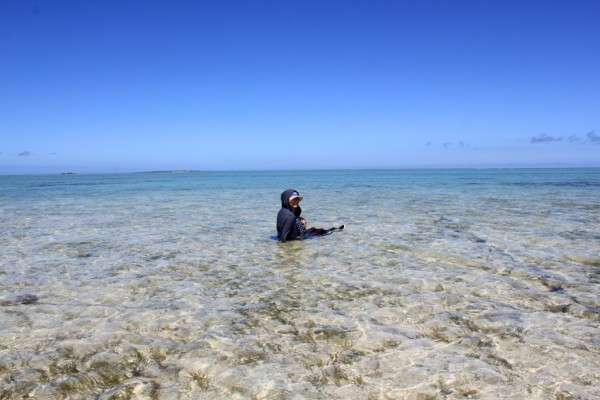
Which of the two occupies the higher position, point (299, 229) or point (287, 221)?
point (287, 221)

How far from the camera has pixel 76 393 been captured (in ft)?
14.0

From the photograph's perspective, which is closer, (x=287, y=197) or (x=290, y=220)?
(x=287, y=197)

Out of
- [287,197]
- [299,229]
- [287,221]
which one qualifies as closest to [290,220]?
[287,221]

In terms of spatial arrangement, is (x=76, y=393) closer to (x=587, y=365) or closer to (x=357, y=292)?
(x=357, y=292)

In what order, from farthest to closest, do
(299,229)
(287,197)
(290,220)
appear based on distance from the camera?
(299,229) < (290,220) < (287,197)

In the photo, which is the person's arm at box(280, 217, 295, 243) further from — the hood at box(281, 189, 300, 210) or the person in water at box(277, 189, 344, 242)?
the hood at box(281, 189, 300, 210)

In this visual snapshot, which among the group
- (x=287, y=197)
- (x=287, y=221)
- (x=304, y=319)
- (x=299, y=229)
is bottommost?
(x=304, y=319)

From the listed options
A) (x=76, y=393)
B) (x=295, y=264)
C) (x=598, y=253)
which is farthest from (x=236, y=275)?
(x=598, y=253)

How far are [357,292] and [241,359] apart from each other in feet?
10.8

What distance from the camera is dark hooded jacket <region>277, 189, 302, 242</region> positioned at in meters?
Result: 13.1

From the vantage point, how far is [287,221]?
517 inches

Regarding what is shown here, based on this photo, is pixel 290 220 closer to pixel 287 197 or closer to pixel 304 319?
pixel 287 197

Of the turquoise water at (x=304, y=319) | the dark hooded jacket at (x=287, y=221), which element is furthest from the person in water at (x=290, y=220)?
the turquoise water at (x=304, y=319)

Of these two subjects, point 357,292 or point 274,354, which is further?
point 357,292
